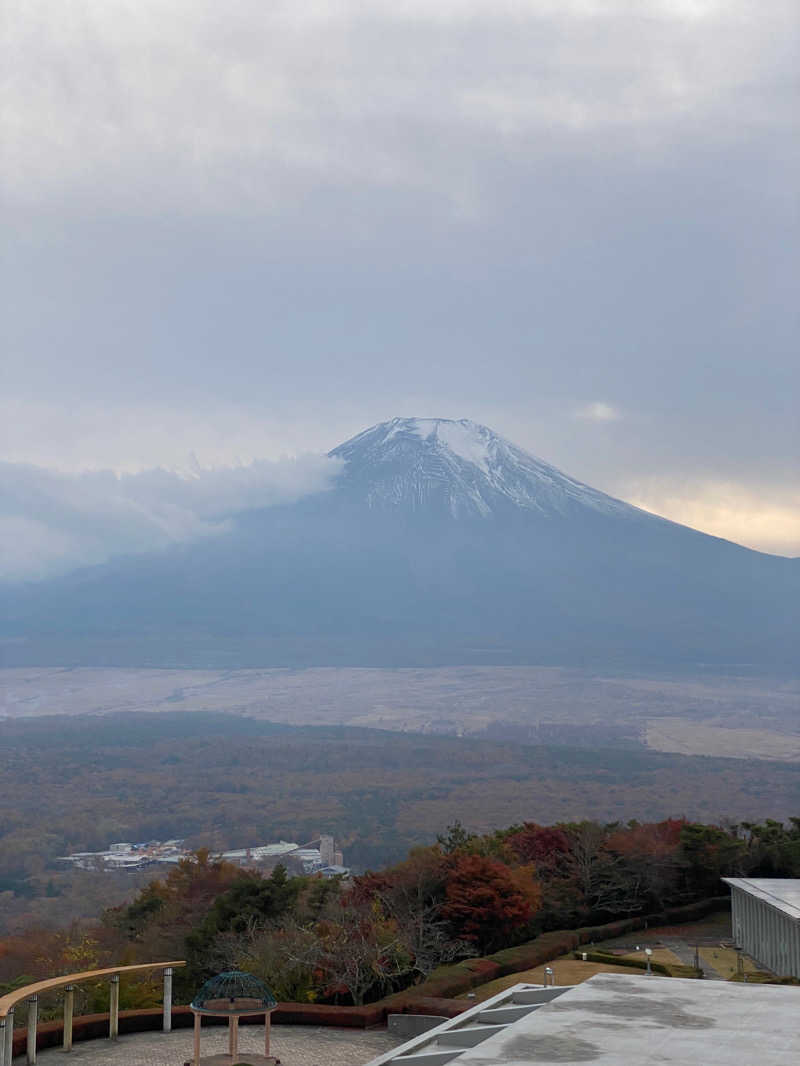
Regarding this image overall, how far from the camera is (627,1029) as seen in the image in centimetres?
1223

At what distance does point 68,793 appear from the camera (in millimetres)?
110062

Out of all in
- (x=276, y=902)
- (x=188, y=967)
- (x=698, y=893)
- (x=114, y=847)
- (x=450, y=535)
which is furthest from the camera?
(x=450, y=535)

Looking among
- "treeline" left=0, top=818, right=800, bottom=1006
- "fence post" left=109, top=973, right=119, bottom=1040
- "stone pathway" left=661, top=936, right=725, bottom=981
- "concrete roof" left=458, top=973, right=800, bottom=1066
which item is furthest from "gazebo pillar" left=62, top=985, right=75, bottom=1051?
"stone pathway" left=661, top=936, right=725, bottom=981

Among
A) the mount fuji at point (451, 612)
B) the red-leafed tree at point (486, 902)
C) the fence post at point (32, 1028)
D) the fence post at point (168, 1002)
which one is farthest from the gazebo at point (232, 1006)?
the mount fuji at point (451, 612)

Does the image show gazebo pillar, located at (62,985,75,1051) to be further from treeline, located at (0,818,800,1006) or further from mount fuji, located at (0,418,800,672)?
mount fuji, located at (0,418,800,672)

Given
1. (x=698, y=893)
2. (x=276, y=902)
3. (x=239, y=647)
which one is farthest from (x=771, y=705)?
(x=276, y=902)

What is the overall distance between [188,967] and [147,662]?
508 ft

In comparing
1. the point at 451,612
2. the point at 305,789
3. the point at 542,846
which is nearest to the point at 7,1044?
the point at 542,846

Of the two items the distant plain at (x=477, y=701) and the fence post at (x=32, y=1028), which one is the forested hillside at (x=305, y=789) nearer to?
the distant plain at (x=477, y=701)

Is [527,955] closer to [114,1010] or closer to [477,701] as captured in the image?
[114,1010]

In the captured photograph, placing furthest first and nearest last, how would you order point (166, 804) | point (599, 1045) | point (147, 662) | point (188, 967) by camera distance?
point (147, 662) → point (166, 804) → point (188, 967) → point (599, 1045)

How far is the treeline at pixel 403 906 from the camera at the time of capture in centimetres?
2116

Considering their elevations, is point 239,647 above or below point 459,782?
above

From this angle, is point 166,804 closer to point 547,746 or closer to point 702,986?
point 547,746
